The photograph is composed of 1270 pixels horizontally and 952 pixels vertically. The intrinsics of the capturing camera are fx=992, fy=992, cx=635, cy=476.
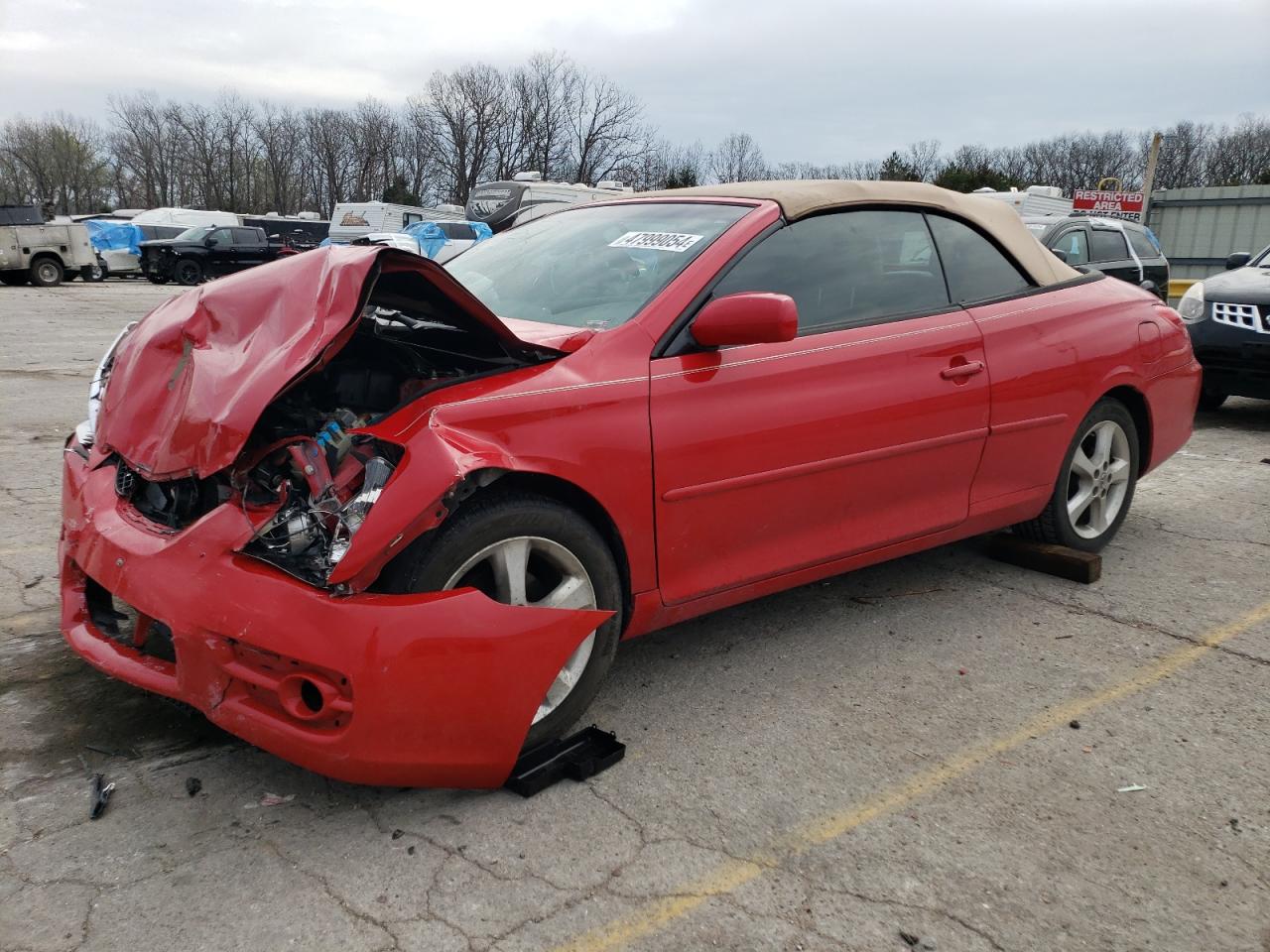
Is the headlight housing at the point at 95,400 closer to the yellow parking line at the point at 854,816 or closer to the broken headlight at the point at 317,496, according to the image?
the broken headlight at the point at 317,496

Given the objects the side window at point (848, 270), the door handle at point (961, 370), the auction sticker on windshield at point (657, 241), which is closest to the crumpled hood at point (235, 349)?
the auction sticker on windshield at point (657, 241)

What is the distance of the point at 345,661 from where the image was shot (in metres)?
2.28

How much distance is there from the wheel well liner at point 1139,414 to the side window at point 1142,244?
28.0 ft

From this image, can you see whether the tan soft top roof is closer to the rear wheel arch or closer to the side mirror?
the side mirror

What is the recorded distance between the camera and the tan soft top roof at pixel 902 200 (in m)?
3.60

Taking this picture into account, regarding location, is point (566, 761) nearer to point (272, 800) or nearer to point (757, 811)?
point (757, 811)

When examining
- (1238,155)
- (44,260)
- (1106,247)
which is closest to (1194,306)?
(1106,247)

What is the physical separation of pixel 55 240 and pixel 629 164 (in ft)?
148

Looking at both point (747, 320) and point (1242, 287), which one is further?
point (1242, 287)

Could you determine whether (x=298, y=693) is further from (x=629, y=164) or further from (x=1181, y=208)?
(x=629, y=164)

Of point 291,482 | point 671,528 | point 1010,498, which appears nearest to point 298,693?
point 291,482

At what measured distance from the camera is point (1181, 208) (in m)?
19.4

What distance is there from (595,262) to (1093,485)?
99.9 inches

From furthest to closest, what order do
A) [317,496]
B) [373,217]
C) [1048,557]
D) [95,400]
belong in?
[373,217] < [1048,557] < [95,400] < [317,496]
